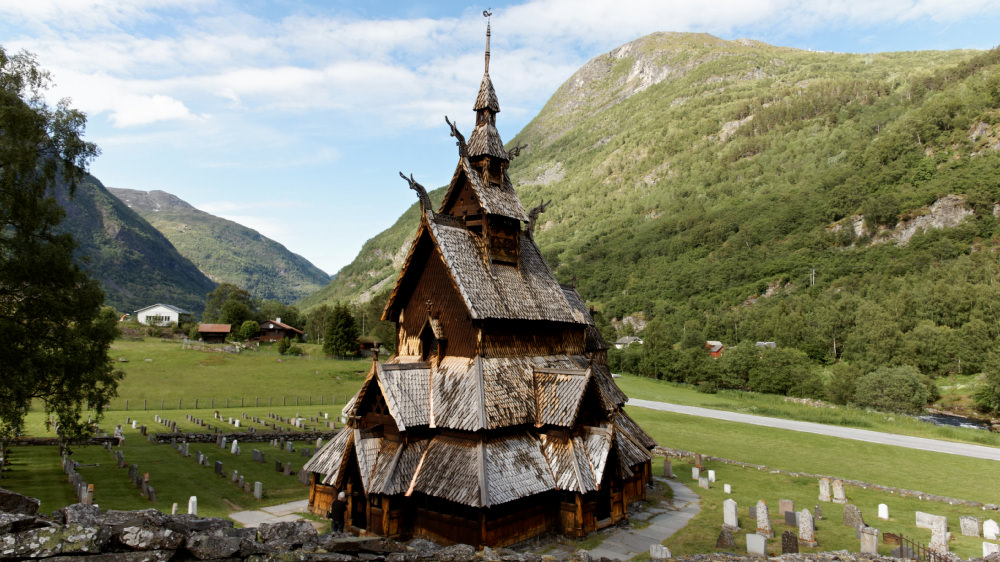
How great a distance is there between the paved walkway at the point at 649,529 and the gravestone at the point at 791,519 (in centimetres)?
347

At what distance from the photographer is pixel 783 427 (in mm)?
48875

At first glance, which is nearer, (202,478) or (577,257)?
(202,478)

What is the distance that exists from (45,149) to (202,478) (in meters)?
16.7

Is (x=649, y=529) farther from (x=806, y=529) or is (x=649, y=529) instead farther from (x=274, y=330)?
(x=274, y=330)

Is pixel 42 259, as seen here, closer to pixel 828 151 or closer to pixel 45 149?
pixel 45 149

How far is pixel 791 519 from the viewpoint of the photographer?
2103cm

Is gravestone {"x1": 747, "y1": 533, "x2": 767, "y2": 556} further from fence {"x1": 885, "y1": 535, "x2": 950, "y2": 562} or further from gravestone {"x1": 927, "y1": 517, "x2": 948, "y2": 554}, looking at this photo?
gravestone {"x1": 927, "y1": 517, "x2": 948, "y2": 554}

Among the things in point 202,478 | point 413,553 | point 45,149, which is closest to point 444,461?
point 413,553

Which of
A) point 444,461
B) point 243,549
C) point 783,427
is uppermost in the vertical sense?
point 243,549

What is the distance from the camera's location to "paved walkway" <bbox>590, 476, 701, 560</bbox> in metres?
17.3

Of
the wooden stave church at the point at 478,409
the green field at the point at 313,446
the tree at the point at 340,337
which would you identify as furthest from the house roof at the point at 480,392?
the tree at the point at 340,337

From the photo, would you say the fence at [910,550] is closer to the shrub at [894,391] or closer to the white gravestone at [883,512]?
the white gravestone at [883,512]

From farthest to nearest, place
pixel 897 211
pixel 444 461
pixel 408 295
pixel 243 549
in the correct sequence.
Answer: pixel 897 211 < pixel 408 295 < pixel 444 461 < pixel 243 549

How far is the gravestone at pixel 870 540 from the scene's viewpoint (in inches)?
651
